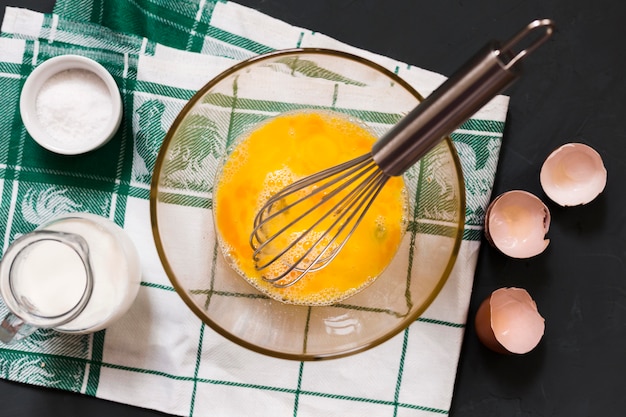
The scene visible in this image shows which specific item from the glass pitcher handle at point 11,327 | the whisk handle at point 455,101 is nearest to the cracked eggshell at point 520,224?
the whisk handle at point 455,101

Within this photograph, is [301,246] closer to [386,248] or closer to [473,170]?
[386,248]

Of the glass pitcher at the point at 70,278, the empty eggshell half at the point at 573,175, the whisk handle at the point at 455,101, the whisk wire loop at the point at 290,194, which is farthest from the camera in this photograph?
the empty eggshell half at the point at 573,175

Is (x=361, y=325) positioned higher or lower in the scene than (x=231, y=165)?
lower

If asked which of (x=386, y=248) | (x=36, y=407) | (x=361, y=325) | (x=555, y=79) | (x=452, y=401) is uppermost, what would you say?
(x=555, y=79)

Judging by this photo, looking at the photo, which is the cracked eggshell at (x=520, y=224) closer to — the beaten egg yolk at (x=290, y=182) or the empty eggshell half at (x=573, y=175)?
the empty eggshell half at (x=573, y=175)

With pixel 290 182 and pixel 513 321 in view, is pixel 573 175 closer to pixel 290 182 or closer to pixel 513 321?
pixel 513 321

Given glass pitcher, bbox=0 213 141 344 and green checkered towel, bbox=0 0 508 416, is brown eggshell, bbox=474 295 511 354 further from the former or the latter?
glass pitcher, bbox=0 213 141 344

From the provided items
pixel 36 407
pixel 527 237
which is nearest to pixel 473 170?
pixel 527 237
